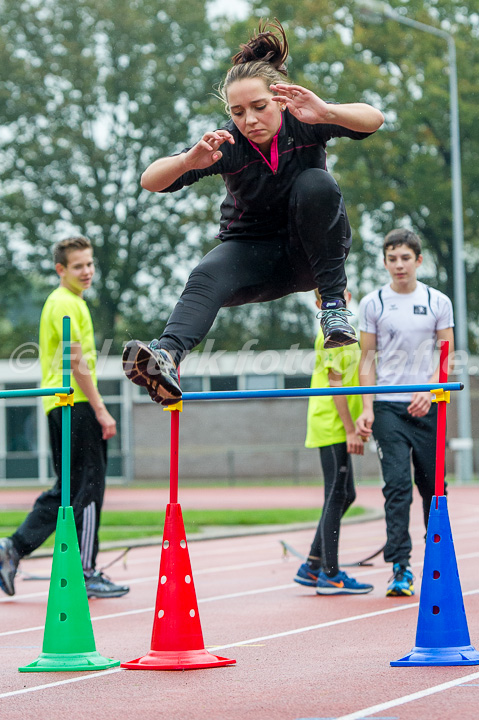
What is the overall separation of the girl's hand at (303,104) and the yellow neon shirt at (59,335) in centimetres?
350

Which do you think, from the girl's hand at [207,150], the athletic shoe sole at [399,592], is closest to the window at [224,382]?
the athletic shoe sole at [399,592]

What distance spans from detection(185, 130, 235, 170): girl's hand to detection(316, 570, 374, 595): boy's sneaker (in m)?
3.94

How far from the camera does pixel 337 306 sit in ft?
16.9

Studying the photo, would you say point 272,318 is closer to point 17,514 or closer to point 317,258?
point 17,514

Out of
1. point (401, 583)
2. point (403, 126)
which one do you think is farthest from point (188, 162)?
point (403, 126)

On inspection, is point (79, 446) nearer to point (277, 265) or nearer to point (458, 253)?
point (277, 265)

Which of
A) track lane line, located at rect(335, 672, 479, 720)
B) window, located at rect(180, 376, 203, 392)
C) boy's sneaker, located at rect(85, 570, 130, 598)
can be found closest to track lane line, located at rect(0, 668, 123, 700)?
track lane line, located at rect(335, 672, 479, 720)

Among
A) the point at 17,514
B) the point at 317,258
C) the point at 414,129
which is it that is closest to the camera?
the point at 317,258

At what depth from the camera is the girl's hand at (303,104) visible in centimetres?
479

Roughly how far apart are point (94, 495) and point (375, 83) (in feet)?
84.9

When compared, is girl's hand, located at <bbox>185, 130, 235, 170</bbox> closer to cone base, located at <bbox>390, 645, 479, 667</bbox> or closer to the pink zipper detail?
the pink zipper detail

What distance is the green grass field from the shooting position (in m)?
14.4

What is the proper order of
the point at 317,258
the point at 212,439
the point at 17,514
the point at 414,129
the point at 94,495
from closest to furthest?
1. the point at 317,258
2. the point at 94,495
3. the point at 17,514
4. the point at 414,129
5. the point at 212,439

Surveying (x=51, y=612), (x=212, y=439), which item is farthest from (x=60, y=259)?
(x=212, y=439)
